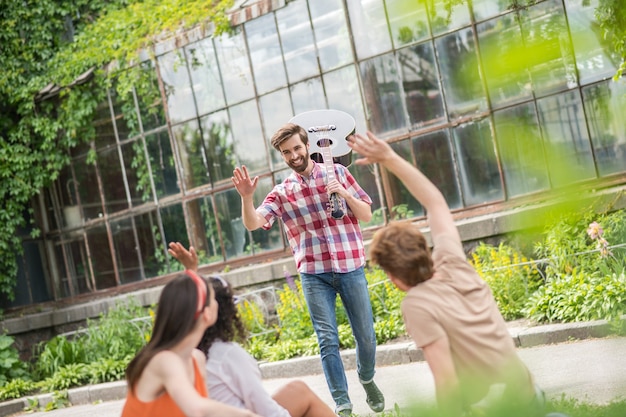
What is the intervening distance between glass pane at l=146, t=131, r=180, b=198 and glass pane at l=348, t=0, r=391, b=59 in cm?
357

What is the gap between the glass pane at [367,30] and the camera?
11.7m

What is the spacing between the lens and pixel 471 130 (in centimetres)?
1103

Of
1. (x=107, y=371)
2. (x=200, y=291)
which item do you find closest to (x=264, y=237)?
(x=107, y=371)

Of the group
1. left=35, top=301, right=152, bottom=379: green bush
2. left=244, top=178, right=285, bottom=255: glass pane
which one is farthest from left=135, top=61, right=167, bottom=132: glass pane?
left=35, top=301, right=152, bottom=379: green bush

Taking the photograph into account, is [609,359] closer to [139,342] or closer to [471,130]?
[471,130]

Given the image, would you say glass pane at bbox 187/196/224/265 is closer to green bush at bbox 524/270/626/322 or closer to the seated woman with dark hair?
green bush at bbox 524/270/626/322

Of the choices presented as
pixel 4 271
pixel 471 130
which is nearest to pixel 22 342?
pixel 4 271

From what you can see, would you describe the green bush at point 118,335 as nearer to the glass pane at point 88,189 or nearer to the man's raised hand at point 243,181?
the glass pane at point 88,189

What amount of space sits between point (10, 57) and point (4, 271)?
138 inches

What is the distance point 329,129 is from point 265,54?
23.7 ft

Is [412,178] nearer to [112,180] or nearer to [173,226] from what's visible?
[173,226]

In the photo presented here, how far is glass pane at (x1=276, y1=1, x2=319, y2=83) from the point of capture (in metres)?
12.5

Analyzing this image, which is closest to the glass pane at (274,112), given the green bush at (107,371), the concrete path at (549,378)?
the green bush at (107,371)

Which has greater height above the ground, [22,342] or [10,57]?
[10,57]
